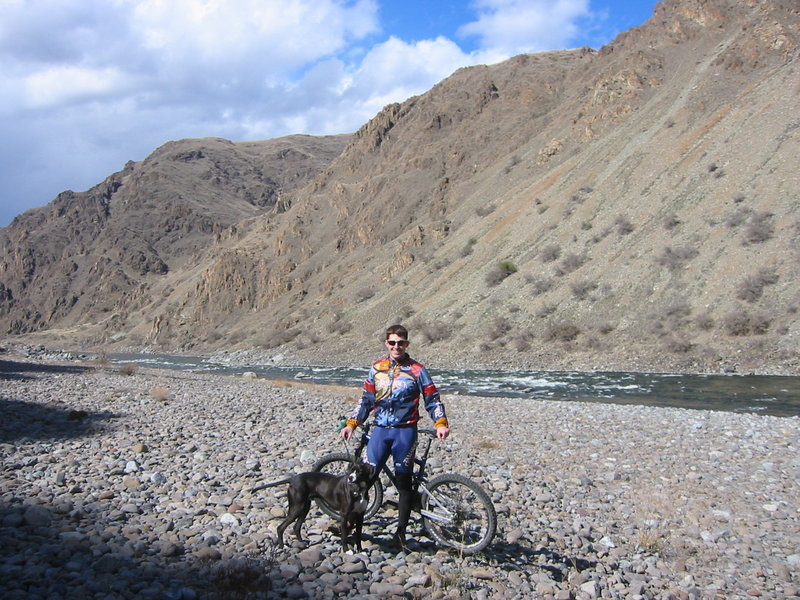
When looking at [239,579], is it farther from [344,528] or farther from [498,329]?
[498,329]

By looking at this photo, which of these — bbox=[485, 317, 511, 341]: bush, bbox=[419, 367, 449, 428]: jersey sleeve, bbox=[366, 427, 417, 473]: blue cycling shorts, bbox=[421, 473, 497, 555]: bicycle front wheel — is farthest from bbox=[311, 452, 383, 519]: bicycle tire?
bbox=[485, 317, 511, 341]: bush

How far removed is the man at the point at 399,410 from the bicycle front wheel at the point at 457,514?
225 millimetres

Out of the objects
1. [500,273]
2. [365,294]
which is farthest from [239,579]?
[365,294]

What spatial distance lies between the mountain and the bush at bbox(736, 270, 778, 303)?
86 millimetres

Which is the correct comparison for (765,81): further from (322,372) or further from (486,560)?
(486,560)

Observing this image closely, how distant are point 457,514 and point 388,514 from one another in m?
1.22

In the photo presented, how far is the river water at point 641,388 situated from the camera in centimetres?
1798

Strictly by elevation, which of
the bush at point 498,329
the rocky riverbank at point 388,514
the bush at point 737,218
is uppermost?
the bush at point 737,218

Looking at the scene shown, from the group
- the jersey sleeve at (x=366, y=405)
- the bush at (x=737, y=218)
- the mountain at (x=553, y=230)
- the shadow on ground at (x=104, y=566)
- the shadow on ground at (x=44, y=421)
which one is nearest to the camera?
the shadow on ground at (x=104, y=566)

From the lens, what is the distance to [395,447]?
17.9ft

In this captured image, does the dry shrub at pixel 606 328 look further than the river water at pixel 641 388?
Yes

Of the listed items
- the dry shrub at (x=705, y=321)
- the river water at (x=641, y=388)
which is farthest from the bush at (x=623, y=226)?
the river water at (x=641, y=388)

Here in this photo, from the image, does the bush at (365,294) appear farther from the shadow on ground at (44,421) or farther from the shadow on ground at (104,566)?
the shadow on ground at (104,566)

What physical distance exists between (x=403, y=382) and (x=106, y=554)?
111 inches
